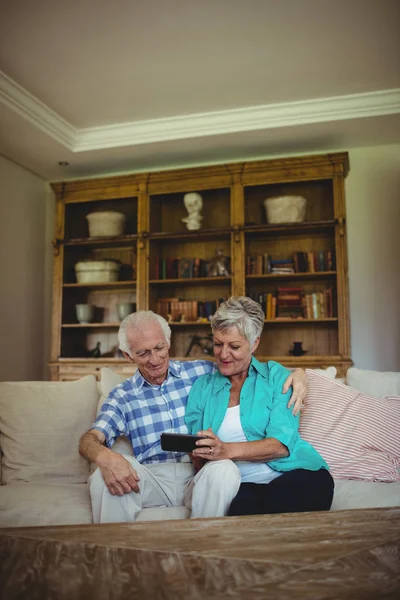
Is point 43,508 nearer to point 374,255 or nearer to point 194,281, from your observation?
point 194,281

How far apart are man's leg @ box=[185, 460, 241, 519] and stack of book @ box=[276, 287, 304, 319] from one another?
287cm

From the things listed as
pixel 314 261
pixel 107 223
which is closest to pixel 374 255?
pixel 314 261

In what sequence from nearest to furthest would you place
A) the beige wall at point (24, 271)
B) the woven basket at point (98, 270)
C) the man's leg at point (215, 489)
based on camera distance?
1. the man's leg at point (215, 489)
2. the beige wall at point (24, 271)
3. the woven basket at point (98, 270)

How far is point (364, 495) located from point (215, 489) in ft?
1.96

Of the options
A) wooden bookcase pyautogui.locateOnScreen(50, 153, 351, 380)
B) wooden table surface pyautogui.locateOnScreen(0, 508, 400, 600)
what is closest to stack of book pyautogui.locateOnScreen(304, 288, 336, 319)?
wooden bookcase pyautogui.locateOnScreen(50, 153, 351, 380)

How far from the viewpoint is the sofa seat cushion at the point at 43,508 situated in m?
2.00

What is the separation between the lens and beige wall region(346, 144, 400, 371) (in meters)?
4.48

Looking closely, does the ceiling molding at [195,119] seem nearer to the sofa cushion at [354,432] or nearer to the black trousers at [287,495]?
the sofa cushion at [354,432]

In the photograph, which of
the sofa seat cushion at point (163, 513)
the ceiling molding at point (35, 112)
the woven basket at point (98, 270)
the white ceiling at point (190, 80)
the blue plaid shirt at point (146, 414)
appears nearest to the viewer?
the sofa seat cushion at point (163, 513)

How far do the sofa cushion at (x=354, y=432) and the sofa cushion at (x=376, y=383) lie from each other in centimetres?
11

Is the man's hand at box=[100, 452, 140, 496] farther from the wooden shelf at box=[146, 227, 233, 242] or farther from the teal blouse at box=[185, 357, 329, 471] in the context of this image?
the wooden shelf at box=[146, 227, 233, 242]

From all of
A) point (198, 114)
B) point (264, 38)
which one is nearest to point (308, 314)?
point (198, 114)

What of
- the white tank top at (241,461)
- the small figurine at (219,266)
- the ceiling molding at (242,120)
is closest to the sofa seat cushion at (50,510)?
the white tank top at (241,461)

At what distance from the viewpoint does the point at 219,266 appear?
4625 mm
